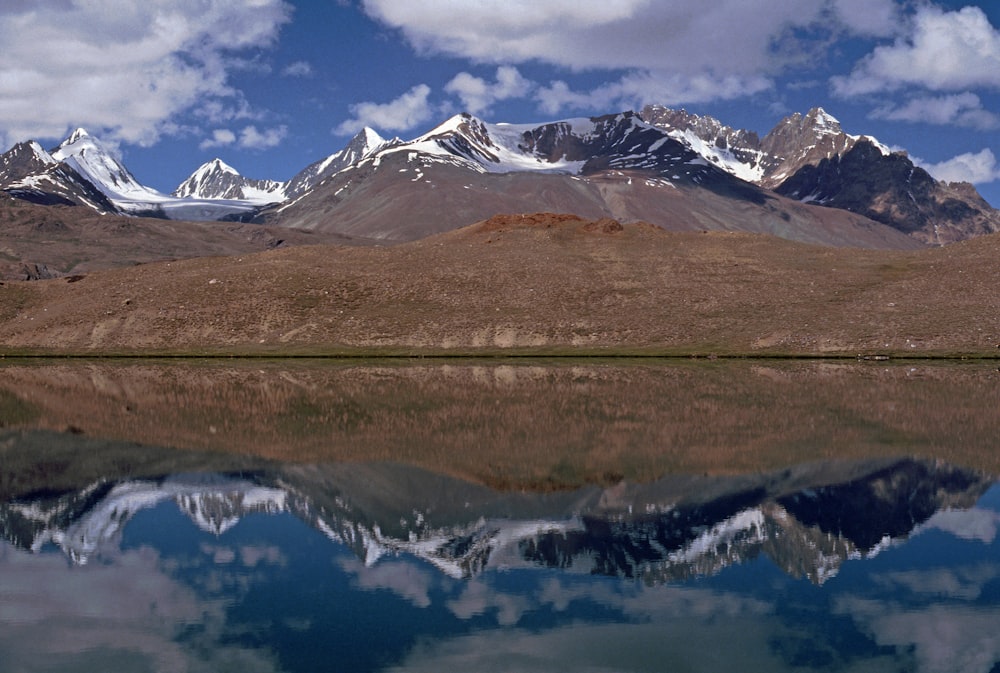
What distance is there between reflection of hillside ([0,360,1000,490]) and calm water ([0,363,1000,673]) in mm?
237

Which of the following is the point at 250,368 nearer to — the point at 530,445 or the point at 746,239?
the point at 530,445

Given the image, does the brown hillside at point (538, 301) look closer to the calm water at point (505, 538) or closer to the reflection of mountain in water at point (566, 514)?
the calm water at point (505, 538)

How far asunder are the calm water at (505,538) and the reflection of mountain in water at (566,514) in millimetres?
111

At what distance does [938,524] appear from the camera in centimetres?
2498

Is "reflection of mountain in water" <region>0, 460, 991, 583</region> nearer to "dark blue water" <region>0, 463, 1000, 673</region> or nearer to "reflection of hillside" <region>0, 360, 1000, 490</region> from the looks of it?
"dark blue water" <region>0, 463, 1000, 673</region>

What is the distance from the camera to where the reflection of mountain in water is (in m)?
22.2

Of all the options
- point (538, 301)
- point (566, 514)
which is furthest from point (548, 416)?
point (538, 301)

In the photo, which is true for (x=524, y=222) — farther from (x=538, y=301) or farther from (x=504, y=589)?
(x=504, y=589)

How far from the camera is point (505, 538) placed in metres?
23.6

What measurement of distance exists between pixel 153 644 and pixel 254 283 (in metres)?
101

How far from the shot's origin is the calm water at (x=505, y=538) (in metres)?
16.9

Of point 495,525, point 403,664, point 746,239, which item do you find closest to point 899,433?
point 495,525

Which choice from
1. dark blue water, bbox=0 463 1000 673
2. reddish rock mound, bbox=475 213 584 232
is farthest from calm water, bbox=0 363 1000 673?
reddish rock mound, bbox=475 213 584 232

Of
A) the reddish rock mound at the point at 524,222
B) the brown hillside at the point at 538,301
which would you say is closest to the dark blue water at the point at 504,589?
the brown hillside at the point at 538,301
